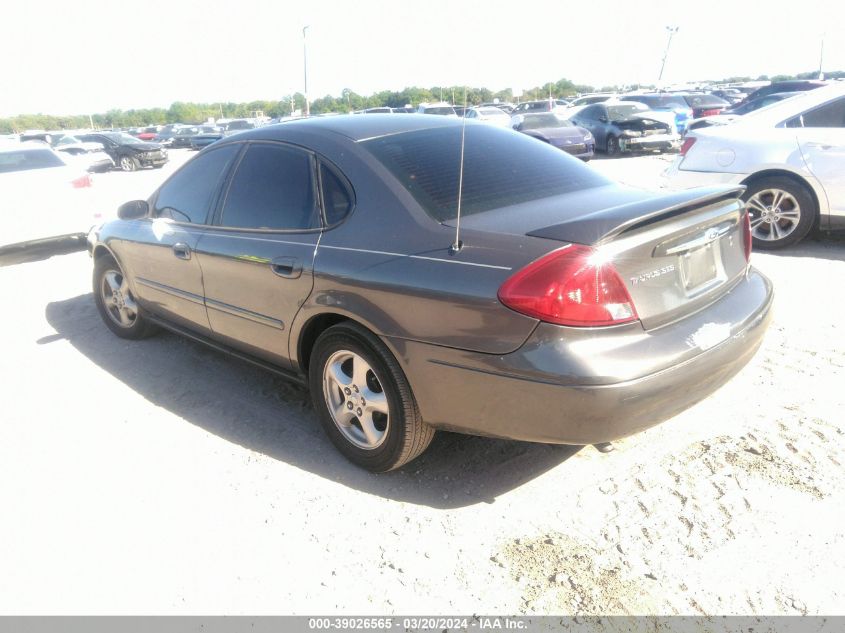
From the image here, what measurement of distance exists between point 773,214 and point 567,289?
5028 millimetres

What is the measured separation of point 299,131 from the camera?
11.5 ft

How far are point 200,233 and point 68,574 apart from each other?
6.60 feet

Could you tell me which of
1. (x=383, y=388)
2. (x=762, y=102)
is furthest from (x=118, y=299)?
(x=762, y=102)

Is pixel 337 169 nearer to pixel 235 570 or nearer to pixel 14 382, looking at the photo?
pixel 235 570

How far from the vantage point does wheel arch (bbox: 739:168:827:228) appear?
607 centimetres

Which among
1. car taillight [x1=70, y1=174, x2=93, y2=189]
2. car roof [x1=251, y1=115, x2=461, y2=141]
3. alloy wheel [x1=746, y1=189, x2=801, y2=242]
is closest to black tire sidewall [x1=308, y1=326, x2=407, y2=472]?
car roof [x1=251, y1=115, x2=461, y2=141]

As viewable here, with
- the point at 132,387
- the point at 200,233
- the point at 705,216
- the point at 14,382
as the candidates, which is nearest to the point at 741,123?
the point at 705,216

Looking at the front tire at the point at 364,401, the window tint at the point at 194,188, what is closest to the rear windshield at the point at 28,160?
the window tint at the point at 194,188

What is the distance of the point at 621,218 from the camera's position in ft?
8.11

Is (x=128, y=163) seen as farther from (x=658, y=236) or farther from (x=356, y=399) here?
(x=658, y=236)

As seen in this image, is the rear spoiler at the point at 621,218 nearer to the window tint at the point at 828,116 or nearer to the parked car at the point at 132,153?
the window tint at the point at 828,116

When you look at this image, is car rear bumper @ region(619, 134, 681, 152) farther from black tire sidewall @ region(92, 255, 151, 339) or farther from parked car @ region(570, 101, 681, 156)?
black tire sidewall @ region(92, 255, 151, 339)

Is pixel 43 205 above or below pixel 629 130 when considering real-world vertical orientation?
below

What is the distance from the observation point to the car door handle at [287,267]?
314 cm
